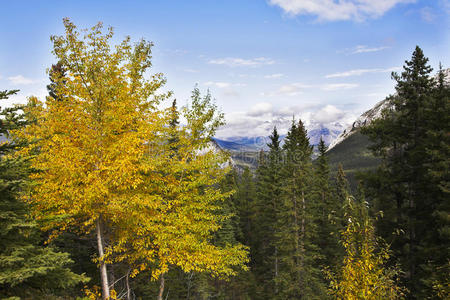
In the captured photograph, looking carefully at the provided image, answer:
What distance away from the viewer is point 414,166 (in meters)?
17.2

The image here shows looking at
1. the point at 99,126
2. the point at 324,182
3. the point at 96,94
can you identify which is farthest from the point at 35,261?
the point at 324,182

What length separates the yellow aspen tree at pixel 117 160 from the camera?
958 cm

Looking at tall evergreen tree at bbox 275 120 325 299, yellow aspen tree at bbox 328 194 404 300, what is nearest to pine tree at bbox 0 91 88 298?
yellow aspen tree at bbox 328 194 404 300

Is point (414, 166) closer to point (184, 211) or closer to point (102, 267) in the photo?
point (184, 211)

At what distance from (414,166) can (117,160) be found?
1798cm

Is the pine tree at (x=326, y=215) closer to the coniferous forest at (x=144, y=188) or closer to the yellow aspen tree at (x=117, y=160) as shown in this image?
the coniferous forest at (x=144, y=188)

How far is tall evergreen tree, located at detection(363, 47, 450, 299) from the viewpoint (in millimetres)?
15312

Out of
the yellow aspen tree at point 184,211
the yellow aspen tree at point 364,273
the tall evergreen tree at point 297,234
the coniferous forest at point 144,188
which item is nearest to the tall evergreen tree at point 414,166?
the coniferous forest at point 144,188

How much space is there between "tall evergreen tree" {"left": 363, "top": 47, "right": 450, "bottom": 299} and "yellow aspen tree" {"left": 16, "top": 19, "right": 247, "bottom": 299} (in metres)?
11.7

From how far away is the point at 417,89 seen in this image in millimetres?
17828

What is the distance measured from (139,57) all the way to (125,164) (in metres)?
5.17

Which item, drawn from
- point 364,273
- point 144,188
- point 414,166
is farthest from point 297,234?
point 364,273

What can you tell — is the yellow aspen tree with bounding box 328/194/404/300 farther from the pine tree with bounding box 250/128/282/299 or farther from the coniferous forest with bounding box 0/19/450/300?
the pine tree with bounding box 250/128/282/299

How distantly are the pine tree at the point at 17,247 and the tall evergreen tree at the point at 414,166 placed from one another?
681 inches
